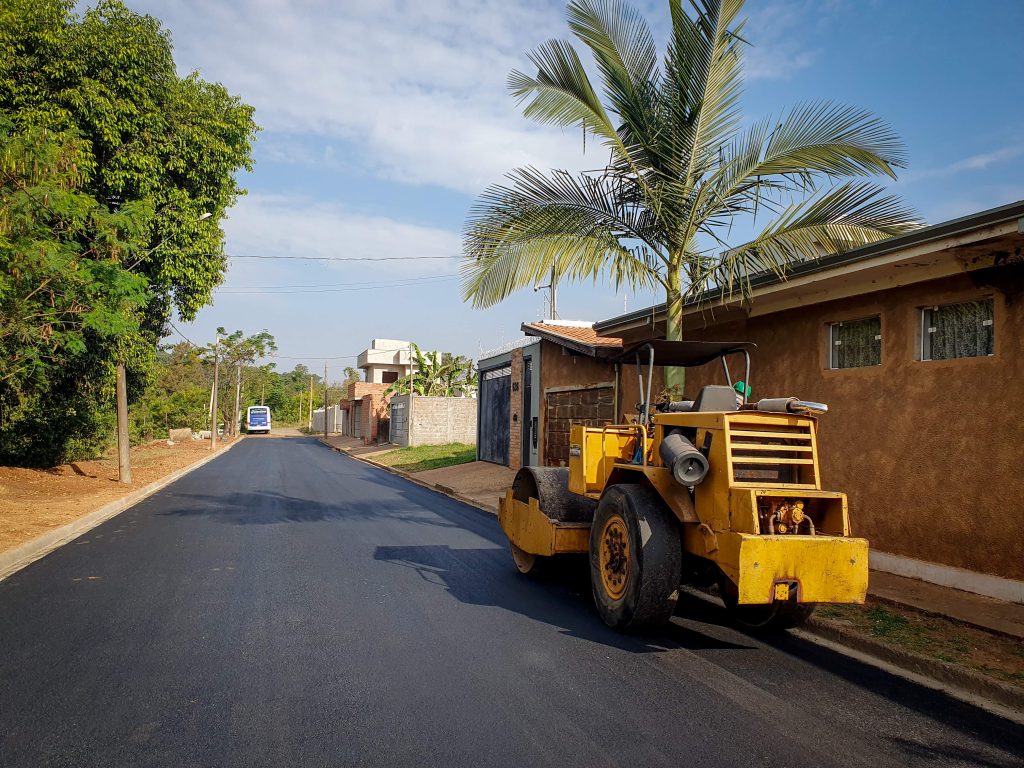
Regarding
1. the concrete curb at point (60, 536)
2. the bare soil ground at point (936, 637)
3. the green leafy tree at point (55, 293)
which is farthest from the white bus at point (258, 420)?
the bare soil ground at point (936, 637)

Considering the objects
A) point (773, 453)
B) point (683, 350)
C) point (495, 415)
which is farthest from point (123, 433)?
point (773, 453)

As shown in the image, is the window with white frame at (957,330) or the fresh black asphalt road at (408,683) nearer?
the fresh black asphalt road at (408,683)

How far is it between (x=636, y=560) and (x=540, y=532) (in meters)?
1.80

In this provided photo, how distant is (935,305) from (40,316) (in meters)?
12.4

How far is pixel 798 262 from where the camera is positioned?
838 centimetres

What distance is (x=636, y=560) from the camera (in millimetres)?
5680

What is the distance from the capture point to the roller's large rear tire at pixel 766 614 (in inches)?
231

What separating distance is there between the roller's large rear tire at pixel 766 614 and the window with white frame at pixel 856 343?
12.3 ft

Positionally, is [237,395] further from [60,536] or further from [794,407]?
[794,407]

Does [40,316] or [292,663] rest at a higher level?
[40,316]

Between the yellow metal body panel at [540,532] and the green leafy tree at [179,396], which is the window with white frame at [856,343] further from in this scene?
the green leafy tree at [179,396]

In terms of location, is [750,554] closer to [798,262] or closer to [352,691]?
[352,691]

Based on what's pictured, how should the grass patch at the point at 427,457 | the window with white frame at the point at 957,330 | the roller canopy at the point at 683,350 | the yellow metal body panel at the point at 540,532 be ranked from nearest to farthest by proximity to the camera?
the roller canopy at the point at 683,350 < the yellow metal body panel at the point at 540,532 < the window with white frame at the point at 957,330 < the grass patch at the point at 427,457

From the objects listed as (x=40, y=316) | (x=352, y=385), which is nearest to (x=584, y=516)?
(x=40, y=316)
